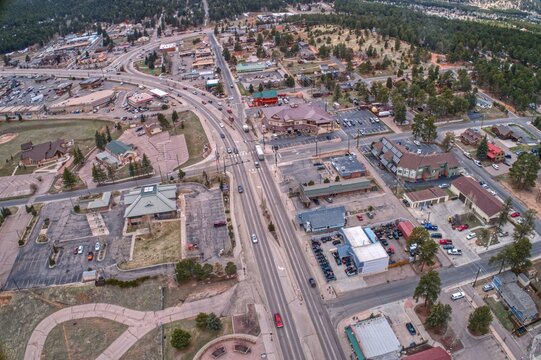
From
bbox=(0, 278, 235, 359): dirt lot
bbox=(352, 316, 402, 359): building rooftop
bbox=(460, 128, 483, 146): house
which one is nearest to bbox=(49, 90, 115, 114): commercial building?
bbox=(0, 278, 235, 359): dirt lot

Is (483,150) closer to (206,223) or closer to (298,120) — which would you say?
(298,120)

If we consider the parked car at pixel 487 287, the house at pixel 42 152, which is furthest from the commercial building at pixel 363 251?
the house at pixel 42 152

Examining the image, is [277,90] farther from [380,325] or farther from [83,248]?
[380,325]

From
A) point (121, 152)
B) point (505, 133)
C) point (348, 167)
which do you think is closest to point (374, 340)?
point (348, 167)

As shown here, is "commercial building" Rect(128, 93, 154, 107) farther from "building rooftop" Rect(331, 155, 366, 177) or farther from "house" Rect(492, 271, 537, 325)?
"house" Rect(492, 271, 537, 325)

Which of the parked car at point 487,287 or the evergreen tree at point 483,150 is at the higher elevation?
the evergreen tree at point 483,150

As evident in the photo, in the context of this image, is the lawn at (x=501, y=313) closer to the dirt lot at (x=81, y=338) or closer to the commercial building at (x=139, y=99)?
the dirt lot at (x=81, y=338)

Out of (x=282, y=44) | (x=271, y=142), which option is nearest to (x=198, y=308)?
(x=271, y=142)
